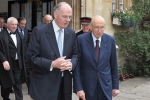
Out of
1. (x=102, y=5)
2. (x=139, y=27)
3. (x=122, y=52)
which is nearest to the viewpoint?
(x=102, y=5)

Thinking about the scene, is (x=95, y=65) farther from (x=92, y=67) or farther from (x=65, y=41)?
(x=65, y=41)

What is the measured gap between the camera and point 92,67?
3.58 m

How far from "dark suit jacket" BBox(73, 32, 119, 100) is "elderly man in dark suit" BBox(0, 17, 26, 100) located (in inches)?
86.0

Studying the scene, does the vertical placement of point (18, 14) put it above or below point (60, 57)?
above

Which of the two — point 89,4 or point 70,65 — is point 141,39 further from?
point 70,65

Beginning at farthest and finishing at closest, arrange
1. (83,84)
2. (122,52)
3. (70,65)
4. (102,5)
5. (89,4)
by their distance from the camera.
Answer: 1. (122,52)
2. (102,5)
3. (89,4)
4. (83,84)
5. (70,65)

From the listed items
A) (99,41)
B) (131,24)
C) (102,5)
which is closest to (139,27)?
(131,24)

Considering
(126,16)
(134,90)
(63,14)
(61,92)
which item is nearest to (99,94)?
(61,92)

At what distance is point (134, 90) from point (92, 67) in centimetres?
423

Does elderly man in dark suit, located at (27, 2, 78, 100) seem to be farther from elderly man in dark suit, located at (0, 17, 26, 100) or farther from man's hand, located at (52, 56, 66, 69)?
elderly man in dark suit, located at (0, 17, 26, 100)

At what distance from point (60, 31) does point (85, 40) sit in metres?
0.43

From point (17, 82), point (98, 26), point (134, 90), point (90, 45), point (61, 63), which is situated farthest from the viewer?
point (134, 90)

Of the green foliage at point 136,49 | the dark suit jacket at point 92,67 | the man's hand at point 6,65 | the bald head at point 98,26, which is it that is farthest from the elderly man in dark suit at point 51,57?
the green foliage at point 136,49

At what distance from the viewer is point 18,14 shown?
31.3ft
